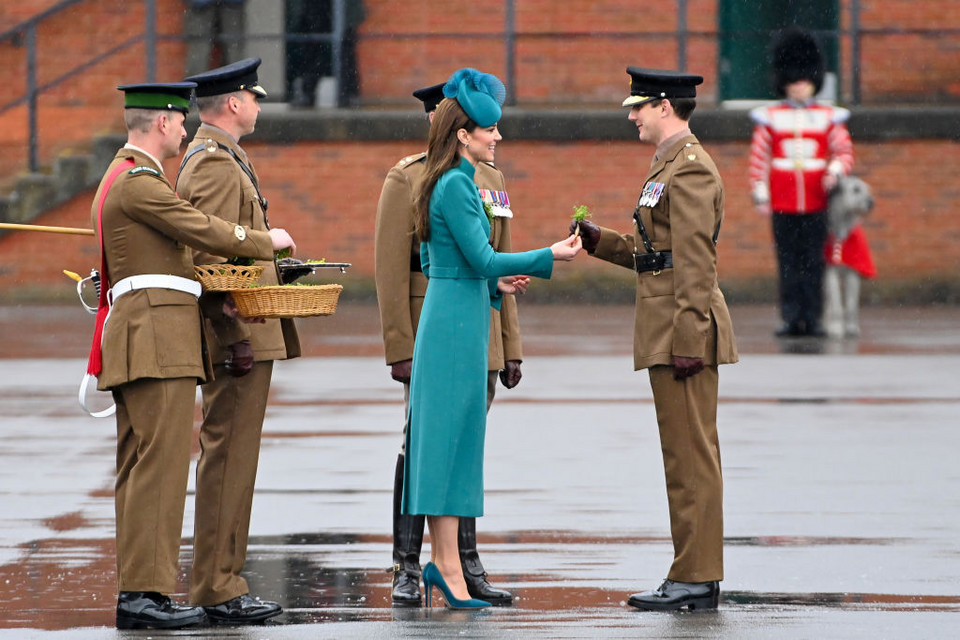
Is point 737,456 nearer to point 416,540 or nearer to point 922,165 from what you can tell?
point 416,540

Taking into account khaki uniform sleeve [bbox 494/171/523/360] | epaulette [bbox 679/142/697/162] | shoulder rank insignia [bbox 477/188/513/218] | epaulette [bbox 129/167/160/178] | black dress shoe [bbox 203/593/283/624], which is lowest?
black dress shoe [bbox 203/593/283/624]

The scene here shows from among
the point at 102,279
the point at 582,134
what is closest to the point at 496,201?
the point at 102,279

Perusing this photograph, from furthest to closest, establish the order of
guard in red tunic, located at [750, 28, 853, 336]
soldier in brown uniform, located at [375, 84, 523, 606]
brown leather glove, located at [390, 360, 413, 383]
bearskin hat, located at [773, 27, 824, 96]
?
bearskin hat, located at [773, 27, 824, 96] → guard in red tunic, located at [750, 28, 853, 336] → brown leather glove, located at [390, 360, 413, 383] → soldier in brown uniform, located at [375, 84, 523, 606]

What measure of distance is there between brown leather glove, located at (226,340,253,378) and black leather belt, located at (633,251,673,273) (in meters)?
1.54

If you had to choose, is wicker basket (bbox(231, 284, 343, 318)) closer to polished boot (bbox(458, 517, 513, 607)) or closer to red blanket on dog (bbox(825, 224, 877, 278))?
polished boot (bbox(458, 517, 513, 607))

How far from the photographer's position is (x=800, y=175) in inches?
655

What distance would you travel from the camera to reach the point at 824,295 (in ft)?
56.7

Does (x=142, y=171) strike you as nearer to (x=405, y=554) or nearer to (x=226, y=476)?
(x=226, y=476)

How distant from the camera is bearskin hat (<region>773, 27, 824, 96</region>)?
17438 millimetres

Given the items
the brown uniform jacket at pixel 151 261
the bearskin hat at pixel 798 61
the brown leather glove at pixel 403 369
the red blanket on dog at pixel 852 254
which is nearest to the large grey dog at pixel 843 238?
the red blanket on dog at pixel 852 254

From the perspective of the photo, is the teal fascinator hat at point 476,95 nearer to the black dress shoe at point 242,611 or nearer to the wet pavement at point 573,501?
the wet pavement at point 573,501

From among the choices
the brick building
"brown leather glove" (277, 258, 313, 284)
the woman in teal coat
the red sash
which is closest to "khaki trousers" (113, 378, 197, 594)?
the red sash

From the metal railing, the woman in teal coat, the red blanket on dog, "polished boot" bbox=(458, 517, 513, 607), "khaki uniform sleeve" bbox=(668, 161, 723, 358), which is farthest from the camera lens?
the metal railing

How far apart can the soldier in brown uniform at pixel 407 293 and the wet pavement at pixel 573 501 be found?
225 mm
